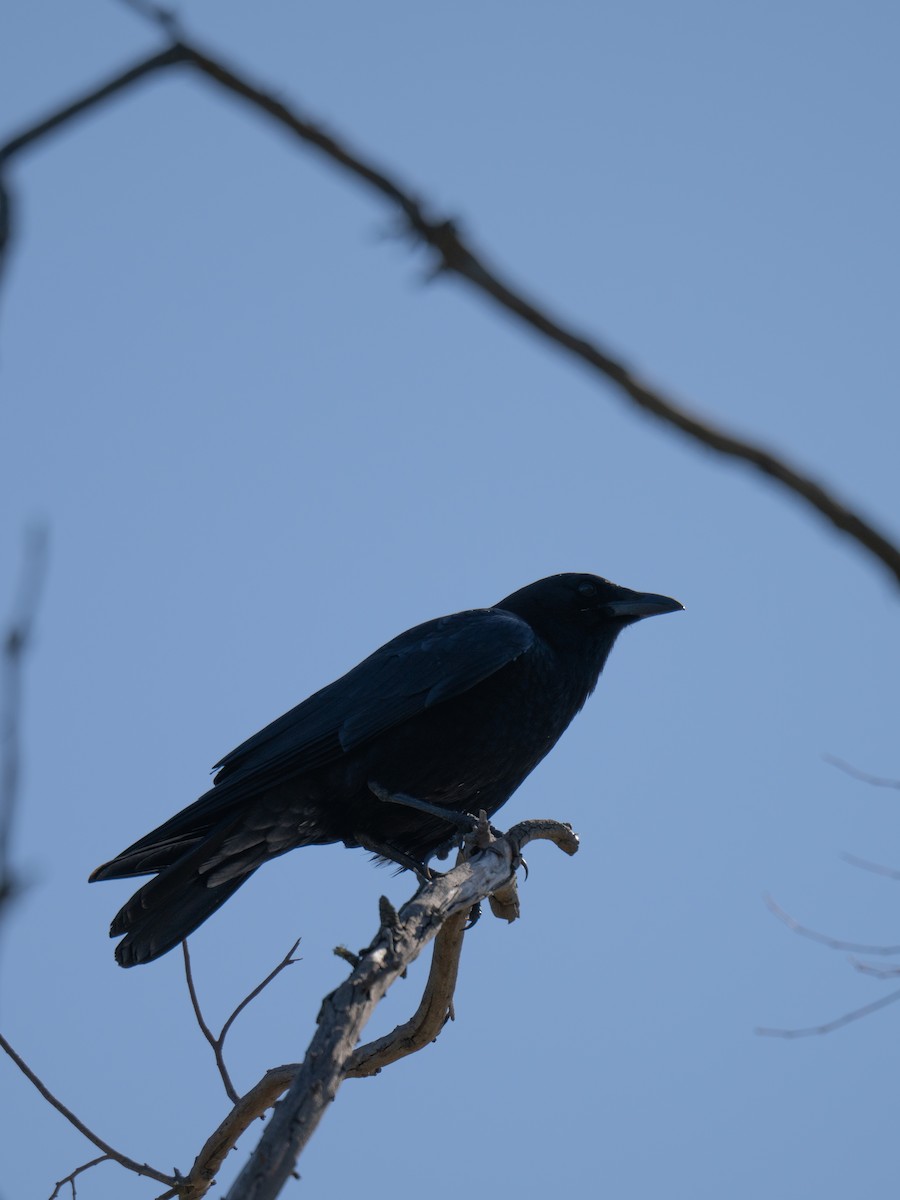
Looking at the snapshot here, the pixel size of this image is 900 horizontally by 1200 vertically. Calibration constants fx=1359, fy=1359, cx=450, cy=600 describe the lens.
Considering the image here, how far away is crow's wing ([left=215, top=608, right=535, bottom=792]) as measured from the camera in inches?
246

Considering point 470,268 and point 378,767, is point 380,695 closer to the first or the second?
point 378,767

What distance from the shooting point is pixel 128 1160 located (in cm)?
442

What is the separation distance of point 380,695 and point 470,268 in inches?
208

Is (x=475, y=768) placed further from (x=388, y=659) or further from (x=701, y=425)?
(x=701, y=425)

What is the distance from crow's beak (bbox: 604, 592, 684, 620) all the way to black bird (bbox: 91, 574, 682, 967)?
0.45 m

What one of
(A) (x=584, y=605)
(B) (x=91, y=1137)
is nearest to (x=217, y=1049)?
(B) (x=91, y=1137)

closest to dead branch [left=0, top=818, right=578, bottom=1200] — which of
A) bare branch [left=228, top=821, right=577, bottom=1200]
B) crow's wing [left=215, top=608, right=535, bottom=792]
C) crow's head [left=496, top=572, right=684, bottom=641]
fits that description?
bare branch [left=228, top=821, right=577, bottom=1200]

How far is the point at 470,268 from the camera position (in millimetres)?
1339

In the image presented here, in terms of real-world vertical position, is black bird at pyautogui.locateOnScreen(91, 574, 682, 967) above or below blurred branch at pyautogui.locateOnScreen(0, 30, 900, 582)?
above

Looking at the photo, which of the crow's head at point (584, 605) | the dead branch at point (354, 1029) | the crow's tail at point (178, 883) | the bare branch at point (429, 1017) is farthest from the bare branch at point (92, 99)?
the crow's head at point (584, 605)

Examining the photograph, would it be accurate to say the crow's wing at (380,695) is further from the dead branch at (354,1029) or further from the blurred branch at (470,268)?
the blurred branch at (470,268)

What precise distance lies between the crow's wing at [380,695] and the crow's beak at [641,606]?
0.63m

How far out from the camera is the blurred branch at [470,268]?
50.5 inches

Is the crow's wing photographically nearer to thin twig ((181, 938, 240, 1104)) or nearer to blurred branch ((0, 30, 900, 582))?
thin twig ((181, 938, 240, 1104))
